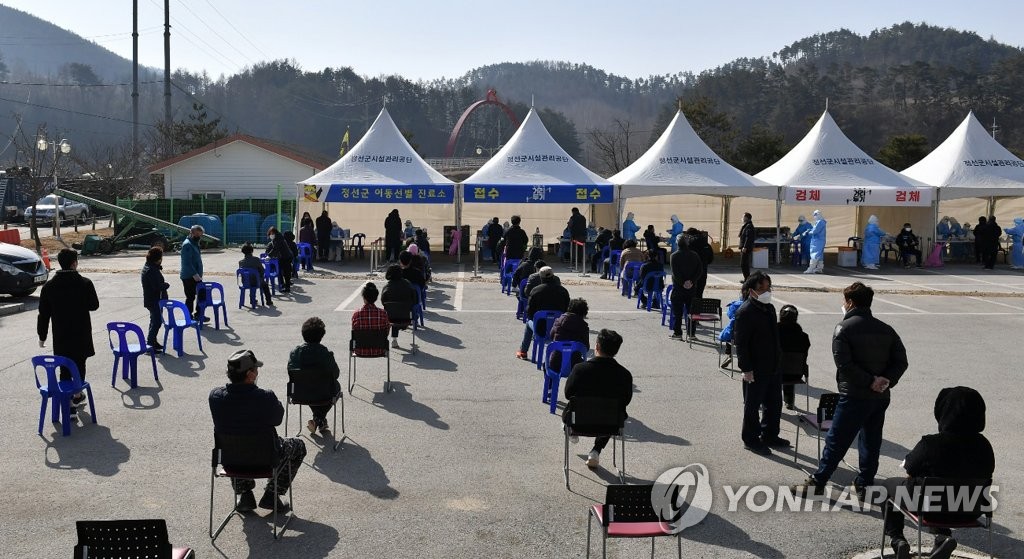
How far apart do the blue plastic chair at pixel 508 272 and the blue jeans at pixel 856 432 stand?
38.2 ft

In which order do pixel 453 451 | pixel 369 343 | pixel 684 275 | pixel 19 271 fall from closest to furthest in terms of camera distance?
pixel 453 451
pixel 369 343
pixel 684 275
pixel 19 271

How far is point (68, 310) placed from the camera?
815cm

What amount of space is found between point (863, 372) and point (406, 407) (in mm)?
4558

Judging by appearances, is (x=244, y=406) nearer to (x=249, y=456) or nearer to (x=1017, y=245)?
(x=249, y=456)

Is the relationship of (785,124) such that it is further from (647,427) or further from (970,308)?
(647,427)

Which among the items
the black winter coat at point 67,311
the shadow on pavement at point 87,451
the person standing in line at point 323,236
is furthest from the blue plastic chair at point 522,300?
the person standing in line at point 323,236

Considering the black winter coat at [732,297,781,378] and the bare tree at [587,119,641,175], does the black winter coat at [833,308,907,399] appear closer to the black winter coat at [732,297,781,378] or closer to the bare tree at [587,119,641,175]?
the black winter coat at [732,297,781,378]

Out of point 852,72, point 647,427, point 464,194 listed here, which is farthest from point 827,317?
point 852,72

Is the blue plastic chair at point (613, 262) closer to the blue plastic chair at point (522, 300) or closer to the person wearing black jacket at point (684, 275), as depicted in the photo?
the blue plastic chair at point (522, 300)

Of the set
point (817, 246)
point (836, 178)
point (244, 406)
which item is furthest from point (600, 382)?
point (836, 178)

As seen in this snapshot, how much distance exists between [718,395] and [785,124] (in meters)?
71.9

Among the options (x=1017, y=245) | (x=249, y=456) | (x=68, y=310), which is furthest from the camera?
(x=1017, y=245)

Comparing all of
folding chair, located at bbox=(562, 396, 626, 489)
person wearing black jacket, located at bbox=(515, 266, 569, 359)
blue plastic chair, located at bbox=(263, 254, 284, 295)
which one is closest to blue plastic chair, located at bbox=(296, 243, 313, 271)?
blue plastic chair, located at bbox=(263, 254, 284, 295)

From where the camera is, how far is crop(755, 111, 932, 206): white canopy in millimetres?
24438
